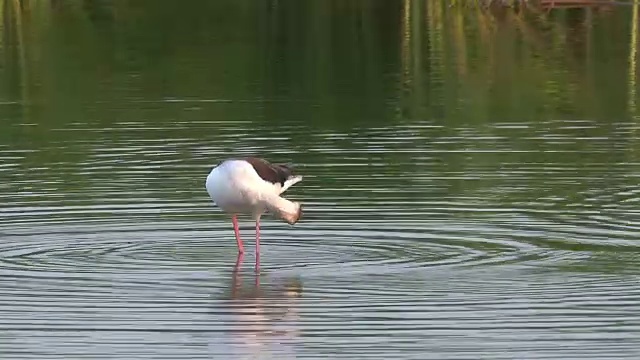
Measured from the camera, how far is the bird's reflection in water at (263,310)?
38.9 feet

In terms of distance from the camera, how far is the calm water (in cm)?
1221

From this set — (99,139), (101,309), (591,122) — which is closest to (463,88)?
(591,122)

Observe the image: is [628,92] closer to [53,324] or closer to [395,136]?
[395,136]

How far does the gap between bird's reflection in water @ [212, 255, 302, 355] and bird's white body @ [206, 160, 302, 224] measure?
0.53m

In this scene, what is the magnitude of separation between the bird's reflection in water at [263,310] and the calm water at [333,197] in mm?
32

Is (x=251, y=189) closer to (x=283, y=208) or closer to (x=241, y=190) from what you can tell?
(x=241, y=190)

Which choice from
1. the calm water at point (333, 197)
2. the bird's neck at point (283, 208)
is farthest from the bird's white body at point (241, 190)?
the calm water at point (333, 197)

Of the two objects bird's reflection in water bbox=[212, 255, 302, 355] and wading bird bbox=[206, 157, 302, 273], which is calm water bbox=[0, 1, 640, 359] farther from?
wading bird bbox=[206, 157, 302, 273]

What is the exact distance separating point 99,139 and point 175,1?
65.9 feet

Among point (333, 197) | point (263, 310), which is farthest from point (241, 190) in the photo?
point (333, 197)

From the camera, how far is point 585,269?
46.1ft

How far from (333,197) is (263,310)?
4655 mm

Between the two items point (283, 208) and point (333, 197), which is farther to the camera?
point (333, 197)

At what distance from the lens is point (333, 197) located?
1761 centimetres
